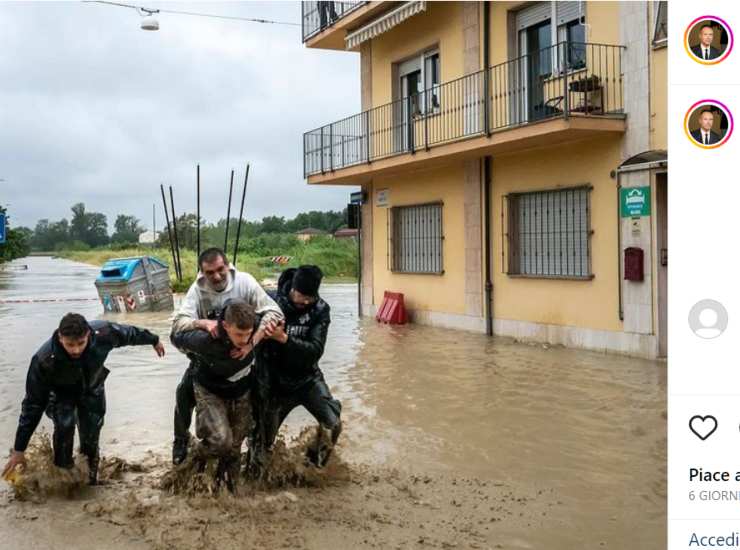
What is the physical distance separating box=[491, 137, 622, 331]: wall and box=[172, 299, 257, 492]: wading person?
7.82 meters

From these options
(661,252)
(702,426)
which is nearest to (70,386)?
(702,426)

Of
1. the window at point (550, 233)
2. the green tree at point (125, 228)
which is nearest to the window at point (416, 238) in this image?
the window at point (550, 233)

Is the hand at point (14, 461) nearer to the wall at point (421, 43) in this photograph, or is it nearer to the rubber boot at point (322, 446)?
the rubber boot at point (322, 446)

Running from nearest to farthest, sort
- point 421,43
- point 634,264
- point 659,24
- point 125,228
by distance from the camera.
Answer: point 659,24
point 634,264
point 421,43
point 125,228

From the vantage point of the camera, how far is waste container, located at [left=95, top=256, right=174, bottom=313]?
20.1 m

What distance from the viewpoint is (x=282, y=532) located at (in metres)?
4.57

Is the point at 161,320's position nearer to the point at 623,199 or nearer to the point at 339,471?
the point at 623,199

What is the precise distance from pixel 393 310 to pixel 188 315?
12.3m

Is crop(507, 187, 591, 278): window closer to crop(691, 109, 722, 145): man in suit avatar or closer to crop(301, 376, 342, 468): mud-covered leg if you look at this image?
crop(301, 376, 342, 468): mud-covered leg

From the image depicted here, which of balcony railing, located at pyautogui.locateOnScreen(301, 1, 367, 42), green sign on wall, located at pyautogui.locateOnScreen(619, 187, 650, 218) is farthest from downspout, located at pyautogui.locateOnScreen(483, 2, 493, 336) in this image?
balcony railing, located at pyautogui.locateOnScreen(301, 1, 367, 42)

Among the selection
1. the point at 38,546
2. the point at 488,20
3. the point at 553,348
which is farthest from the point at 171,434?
the point at 488,20

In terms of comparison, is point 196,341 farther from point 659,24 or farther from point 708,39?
point 659,24

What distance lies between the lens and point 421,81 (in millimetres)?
16938

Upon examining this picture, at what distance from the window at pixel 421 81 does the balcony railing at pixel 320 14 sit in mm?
1731
